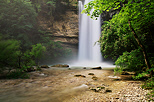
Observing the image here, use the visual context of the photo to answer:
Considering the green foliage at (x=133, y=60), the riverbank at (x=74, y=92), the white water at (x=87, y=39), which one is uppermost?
the white water at (x=87, y=39)

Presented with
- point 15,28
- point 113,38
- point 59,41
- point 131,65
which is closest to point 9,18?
point 15,28

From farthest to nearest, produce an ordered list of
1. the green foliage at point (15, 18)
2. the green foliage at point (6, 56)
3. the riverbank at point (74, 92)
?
the green foliage at point (15, 18)
the green foliage at point (6, 56)
the riverbank at point (74, 92)

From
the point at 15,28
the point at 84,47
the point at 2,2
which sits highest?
the point at 2,2

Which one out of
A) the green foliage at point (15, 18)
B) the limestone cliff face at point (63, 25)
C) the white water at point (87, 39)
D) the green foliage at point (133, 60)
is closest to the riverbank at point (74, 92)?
the green foliage at point (133, 60)

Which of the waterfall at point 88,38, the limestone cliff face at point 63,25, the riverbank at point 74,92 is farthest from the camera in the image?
the limestone cliff face at point 63,25

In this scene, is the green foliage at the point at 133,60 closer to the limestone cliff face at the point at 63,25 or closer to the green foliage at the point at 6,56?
the green foliage at the point at 6,56

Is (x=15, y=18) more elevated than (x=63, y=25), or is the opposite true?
(x=63, y=25)

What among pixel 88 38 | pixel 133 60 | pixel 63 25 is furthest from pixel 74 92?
pixel 63 25

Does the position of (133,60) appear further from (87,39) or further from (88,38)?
(87,39)

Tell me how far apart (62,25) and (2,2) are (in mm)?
18953

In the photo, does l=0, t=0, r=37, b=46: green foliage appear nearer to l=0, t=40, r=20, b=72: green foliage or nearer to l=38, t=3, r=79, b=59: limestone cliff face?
l=38, t=3, r=79, b=59: limestone cliff face

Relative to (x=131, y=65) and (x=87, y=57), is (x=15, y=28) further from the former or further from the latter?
(x=131, y=65)

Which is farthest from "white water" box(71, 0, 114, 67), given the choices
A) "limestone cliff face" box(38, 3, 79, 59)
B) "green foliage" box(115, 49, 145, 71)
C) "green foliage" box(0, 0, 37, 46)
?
"green foliage" box(115, 49, 145, 71)

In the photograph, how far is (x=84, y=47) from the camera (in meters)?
36.8
